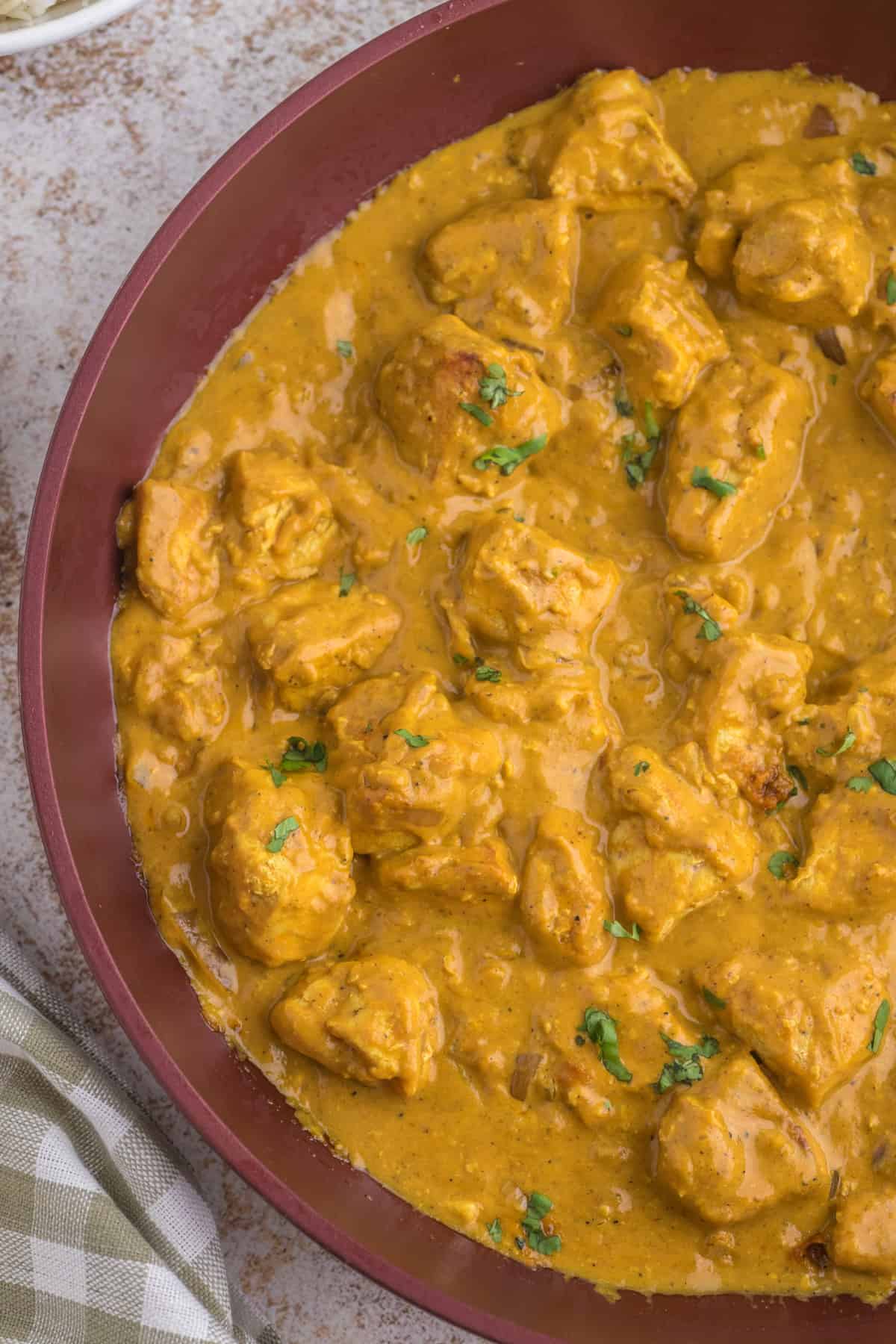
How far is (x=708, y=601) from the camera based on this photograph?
158 inches

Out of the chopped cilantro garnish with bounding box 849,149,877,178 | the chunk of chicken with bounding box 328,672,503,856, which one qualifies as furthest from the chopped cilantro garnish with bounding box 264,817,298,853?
the chopped cilantro garnish with bounding box 849,149,877,178

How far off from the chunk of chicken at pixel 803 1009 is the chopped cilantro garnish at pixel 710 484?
1353 millimetres

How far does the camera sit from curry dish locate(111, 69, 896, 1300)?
153 inches

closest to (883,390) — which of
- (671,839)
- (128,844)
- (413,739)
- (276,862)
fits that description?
(671,839)

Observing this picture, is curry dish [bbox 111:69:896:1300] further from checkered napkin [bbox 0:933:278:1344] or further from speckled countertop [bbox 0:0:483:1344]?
speckled countertop [bbox 0:0:483:1344]

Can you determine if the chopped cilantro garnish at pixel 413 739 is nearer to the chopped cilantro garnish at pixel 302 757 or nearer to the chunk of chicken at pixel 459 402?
the chopped cilantro garnish at pixel 302 757

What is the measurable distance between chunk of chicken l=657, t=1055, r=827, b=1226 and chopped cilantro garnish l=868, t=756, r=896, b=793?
0.89 metres

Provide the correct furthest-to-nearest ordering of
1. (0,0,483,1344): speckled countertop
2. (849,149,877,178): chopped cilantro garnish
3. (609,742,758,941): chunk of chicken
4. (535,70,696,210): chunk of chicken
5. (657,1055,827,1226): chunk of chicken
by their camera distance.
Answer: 1. (0,0,483,1344): speckled countertop
2. (849,149,877,178): chopped cilantro garnish
3. (535,70,696,210): chunk of chicken
4. (609,742,758,941): chunk of chicken
5. (657,1055,827,1226): chunk of chicken

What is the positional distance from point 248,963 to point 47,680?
3.45ft

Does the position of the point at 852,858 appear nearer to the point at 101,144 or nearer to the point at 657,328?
the point at 657,328

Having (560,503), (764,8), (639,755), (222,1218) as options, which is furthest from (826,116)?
(222,1218)

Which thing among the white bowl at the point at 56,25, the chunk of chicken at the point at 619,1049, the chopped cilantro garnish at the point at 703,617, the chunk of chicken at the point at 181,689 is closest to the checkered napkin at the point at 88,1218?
the chunk of chicken at the point at 181,689

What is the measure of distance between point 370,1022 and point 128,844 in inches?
36.6

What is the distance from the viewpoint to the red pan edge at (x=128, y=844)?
363 centimetres
